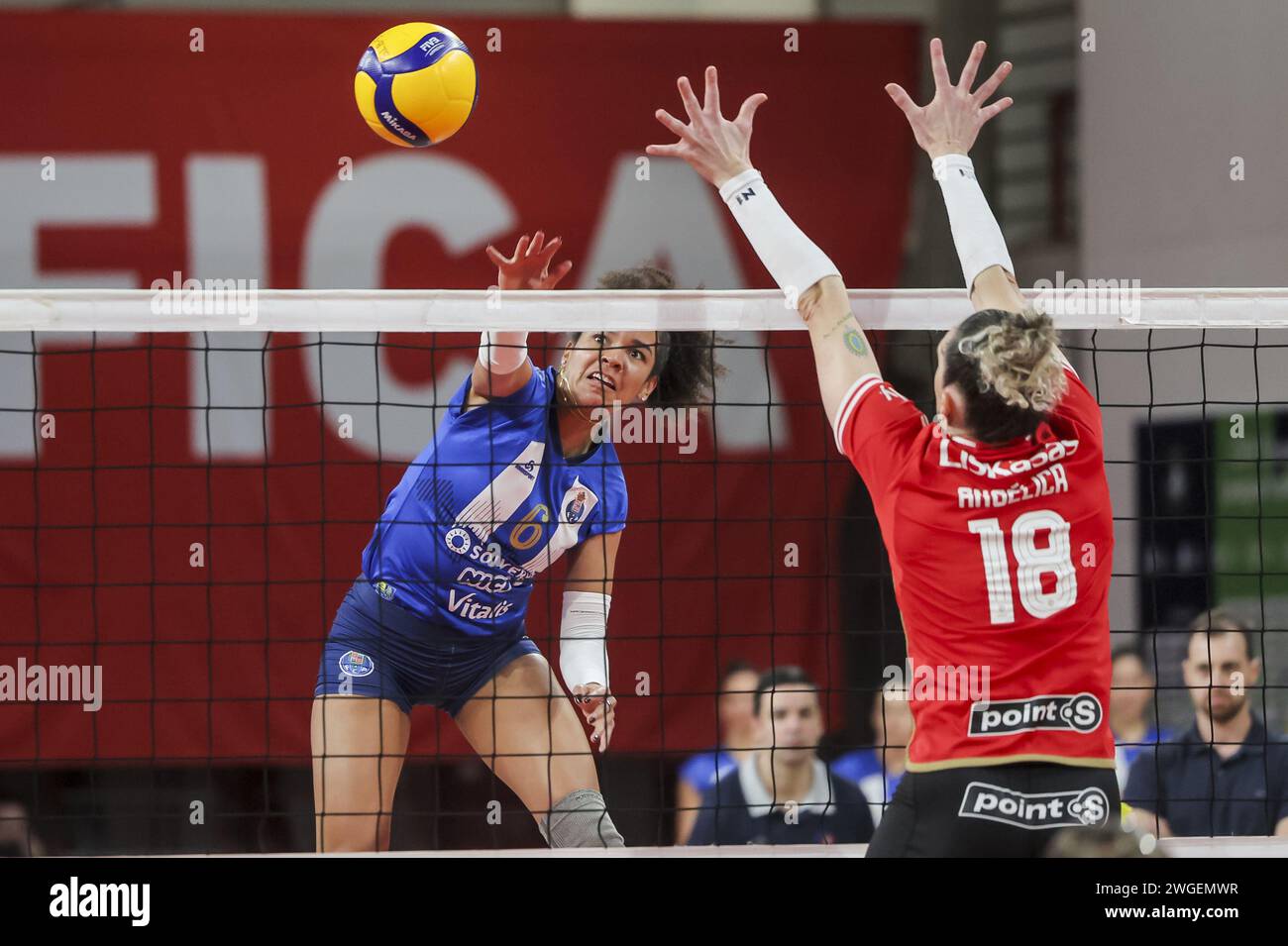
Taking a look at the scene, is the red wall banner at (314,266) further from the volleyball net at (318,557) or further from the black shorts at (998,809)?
the black shorts at (998,809)

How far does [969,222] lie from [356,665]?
7.45 feet

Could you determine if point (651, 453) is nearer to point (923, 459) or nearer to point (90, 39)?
point (90, 39)

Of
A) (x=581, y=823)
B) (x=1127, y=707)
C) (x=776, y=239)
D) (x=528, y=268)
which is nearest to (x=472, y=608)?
(x=581, y=823)

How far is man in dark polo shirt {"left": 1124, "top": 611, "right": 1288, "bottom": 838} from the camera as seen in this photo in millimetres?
5738

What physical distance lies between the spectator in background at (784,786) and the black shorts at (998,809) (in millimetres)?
2894

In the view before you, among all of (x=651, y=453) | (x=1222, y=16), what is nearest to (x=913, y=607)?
(x=651, y=453)

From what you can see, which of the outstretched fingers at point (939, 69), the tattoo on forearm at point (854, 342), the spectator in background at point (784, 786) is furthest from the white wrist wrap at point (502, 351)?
the spectator in background at point (784, 786)

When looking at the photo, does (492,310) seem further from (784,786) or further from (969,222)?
(784,786)

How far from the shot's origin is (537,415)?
4539 mm

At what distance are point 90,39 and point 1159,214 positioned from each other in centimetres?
630

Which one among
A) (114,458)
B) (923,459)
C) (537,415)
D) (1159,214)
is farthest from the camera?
(1159,214)

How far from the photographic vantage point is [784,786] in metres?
6.12

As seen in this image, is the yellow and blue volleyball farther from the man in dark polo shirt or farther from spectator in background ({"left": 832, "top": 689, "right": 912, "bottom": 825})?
the man in dark polo shirt

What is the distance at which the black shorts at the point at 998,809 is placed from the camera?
293 cm
